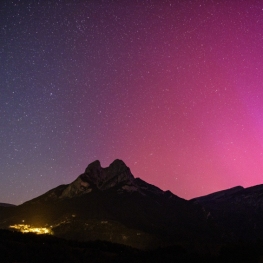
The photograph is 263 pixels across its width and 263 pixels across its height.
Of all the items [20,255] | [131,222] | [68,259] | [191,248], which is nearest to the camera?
[20,255]

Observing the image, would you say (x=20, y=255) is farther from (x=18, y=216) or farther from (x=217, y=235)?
(x=217, y=235)

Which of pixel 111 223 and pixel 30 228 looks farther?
pixel 111 223

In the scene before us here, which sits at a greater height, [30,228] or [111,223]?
[30,228]

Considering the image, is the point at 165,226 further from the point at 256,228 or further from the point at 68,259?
the point at 68,259

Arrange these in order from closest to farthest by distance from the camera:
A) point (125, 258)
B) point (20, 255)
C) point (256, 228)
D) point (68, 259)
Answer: point (20, 255)
point (68, 259)
point (125, 258)
point (256, 228)

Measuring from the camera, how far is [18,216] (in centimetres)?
17975

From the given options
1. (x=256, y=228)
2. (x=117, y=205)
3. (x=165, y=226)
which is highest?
(x=117, y=205)

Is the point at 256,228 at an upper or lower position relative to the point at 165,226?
lower

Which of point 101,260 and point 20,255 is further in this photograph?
point 101,260

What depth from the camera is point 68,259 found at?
191ft

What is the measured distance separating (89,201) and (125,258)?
138 m

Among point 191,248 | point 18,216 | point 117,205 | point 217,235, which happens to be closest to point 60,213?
point 18,216

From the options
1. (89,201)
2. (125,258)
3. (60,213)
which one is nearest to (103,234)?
(60,213)

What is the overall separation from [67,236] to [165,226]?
175ft
